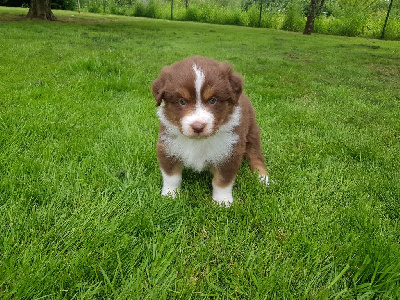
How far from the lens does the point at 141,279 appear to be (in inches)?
68.6

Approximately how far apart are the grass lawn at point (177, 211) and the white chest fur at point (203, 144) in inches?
14.9

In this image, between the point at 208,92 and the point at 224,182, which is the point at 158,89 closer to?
the point at 208,92

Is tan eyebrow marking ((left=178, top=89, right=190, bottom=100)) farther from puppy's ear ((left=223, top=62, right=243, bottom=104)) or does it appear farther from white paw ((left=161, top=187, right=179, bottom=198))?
white paw ((left=161, top=187, right=179, bottom=198))

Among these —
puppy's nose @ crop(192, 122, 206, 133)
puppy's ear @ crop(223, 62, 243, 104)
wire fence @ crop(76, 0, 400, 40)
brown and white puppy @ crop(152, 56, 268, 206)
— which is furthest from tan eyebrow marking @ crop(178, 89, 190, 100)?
wire fence @ crop(76, 0, 400, 40)

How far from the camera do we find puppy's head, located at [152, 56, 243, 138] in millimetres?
2207

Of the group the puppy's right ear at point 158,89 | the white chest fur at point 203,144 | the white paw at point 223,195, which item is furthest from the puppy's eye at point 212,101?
the white paw at point 223,195

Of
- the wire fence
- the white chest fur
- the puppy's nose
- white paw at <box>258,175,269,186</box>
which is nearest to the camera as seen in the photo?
the puppy's nose

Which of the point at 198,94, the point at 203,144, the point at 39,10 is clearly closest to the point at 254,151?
the point at 203,144

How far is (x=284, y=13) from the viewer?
28.2 meters

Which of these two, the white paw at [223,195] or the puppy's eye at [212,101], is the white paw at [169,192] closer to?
the white paw at [223,195]

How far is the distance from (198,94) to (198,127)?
271 millimetres

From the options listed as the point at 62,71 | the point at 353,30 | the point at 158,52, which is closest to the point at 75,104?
the point at 62,71

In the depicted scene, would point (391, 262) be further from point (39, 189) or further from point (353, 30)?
point (353, 30)

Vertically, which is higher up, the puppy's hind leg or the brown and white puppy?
the brown and white puppy
